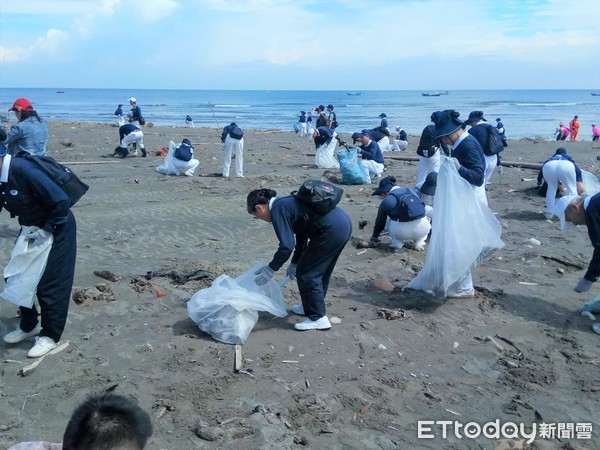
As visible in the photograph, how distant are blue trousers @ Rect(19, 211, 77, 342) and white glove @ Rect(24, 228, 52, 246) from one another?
91mm

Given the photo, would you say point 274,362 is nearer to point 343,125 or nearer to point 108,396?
point 108,396

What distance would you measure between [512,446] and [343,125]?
39354 mm

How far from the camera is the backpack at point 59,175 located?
4.54 metres

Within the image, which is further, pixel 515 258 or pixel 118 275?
pixel 515 258

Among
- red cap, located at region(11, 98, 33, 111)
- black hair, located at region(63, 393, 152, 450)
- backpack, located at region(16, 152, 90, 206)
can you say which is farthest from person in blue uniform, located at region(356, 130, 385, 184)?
black hair, located at region(63, 393, 152, 450)

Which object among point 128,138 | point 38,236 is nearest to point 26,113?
point 38,236

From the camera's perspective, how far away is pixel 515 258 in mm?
8016

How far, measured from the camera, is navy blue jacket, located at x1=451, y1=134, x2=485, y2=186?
19.2 feet

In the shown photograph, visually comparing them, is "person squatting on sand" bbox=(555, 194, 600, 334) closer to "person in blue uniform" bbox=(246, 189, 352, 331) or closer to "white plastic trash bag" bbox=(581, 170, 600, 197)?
"white plastic trash bag" bbox=(581, 170, 600, 197)

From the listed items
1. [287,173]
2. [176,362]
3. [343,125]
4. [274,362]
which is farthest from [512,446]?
[343,125]

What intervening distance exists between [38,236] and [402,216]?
4.83 m

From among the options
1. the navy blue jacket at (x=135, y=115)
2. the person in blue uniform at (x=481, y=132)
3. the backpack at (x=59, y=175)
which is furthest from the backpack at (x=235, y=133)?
the backpack at (x=59, y=175)

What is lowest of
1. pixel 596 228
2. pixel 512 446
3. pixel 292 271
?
pixel 512 446

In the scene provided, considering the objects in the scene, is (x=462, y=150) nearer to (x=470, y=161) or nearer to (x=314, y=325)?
(x=470, y=161)
